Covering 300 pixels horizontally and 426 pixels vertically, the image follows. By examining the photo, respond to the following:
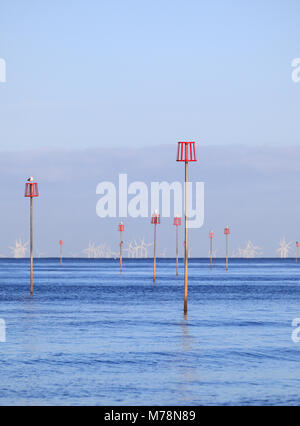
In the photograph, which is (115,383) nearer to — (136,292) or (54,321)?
(54,321)

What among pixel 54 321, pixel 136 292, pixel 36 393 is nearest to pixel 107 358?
pixel 36 393

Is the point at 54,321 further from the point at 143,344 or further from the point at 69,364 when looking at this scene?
the point at 69,364

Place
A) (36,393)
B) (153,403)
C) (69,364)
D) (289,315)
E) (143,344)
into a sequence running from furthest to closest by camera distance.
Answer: (289,315) → (143,344) → (69,364) → (36,393) → (153,403)

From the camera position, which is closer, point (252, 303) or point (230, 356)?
point (230, 356)

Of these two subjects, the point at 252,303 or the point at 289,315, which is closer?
the point at 289,315

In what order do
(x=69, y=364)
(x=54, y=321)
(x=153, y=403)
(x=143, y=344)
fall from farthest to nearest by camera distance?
(x=54, y=321)
(x=143, y=344)
(x=69, y=364)
(x=153, y=403)

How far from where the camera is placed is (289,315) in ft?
145

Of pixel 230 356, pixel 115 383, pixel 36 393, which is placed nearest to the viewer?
pixel 36 393

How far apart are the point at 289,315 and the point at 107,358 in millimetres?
20009

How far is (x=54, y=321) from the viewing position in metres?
39.3

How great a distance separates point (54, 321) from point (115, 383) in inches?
708

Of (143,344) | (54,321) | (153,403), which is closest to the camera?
(153,403)
